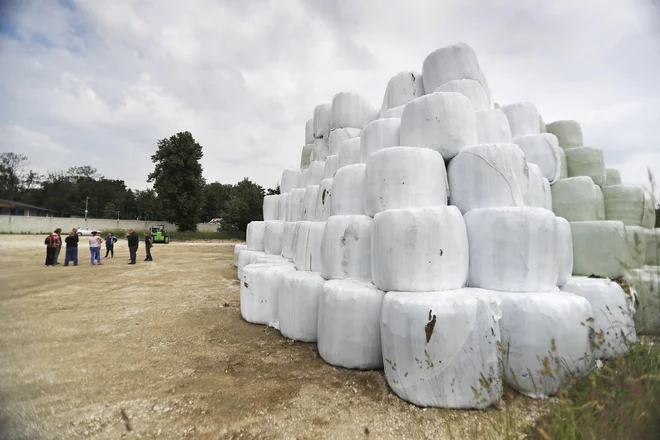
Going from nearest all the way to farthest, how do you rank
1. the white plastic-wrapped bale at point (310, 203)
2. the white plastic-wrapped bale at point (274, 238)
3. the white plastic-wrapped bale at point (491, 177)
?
the white plastic-wrapped bale at point (491, 177), the white plastic-wrapped bale at point (310, 203), the white plastic-wrapped bale at point (274, 238)

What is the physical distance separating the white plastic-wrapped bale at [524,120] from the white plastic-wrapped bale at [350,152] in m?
2.31

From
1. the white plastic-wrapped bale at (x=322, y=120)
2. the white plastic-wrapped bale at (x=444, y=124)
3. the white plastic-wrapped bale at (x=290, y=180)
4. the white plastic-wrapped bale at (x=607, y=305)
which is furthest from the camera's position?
the white plastic-wrapped bale at (x=290, y=180)

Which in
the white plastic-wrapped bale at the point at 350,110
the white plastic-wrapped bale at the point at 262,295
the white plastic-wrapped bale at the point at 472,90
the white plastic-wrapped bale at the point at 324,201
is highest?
the white plastic-wrapped bale at the point at 350,110

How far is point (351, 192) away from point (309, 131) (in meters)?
4.92

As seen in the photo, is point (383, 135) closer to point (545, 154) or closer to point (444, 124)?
point (444, 124)

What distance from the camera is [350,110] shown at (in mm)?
6082

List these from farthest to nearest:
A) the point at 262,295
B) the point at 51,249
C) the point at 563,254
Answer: the point at 51,249 → the point at 262,295 → the point at 563,254

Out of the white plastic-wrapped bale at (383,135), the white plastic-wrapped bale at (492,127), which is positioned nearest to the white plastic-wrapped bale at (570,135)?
the white plastic-wrapped bale at (492,127)

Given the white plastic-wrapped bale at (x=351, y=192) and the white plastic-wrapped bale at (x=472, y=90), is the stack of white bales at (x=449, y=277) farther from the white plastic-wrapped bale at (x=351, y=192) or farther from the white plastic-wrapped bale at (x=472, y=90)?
the white plastic-wrapped bale at (x=472, y=90)

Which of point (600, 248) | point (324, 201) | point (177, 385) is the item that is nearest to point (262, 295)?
point (324, 201)

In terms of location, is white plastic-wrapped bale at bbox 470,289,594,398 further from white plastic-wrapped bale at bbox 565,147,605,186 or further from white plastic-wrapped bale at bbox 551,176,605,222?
white plastic-wrapped bale at bbox 565,147,605,186

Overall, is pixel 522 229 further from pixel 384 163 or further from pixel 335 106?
pixel 335 106

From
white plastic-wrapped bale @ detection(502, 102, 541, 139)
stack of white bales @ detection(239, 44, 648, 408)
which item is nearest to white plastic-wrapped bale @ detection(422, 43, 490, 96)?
white plastic-wrapped bale @ detection(502, 102, 541, 139)

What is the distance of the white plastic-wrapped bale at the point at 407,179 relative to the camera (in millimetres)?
2938
